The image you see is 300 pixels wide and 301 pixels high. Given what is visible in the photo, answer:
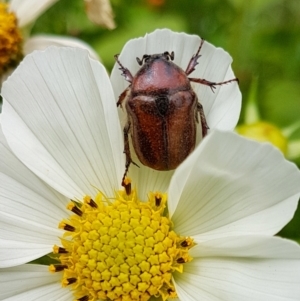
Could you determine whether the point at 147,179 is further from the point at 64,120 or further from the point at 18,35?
the point at 18,35

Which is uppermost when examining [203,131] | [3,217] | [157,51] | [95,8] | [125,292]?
[95,8]

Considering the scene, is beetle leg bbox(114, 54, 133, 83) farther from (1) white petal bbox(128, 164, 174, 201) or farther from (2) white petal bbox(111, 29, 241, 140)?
(1) white petal bbox(128, 164, 174, 201)

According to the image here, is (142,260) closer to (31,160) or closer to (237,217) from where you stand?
(237,217)

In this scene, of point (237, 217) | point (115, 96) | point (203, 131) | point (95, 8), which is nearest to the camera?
point (237, 217)

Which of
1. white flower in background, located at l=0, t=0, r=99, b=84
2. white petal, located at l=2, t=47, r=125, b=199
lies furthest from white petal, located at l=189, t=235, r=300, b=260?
white flower in background, located at l=0, t=0, r=99, b=84

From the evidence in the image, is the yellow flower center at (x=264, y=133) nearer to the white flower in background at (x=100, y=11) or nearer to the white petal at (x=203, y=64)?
the white petal at (x=203, y=64)

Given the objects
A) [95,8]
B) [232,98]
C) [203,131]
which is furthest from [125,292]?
[95,8]

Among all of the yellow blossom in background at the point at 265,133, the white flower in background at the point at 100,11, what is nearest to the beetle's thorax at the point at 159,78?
the yellow blossom in background at the point at 265,133

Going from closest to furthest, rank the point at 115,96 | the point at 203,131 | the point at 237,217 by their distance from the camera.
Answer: the point at 237,217, the point at 203,131, the point at 115,96
